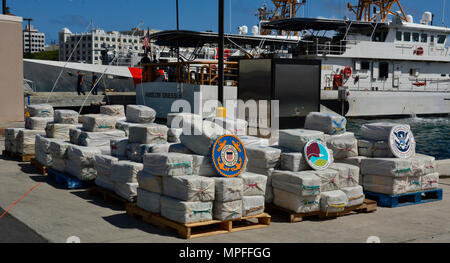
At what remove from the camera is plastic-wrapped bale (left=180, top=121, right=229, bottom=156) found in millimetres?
6809

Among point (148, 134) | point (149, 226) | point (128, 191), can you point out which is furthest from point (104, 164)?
point (149, 226)

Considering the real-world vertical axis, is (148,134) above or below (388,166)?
above

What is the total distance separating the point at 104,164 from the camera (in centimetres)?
831

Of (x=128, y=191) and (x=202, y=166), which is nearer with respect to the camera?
(x=202, y=166)

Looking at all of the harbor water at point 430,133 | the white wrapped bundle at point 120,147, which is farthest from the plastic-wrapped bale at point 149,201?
the harbor water at point 430,133

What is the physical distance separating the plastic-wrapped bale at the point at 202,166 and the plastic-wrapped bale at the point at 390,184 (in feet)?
11.1

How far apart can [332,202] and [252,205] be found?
1.34 m

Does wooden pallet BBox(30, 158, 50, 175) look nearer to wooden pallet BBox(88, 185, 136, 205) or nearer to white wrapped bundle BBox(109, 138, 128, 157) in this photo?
wooden pallet BBox(88, 185, 136, 205)

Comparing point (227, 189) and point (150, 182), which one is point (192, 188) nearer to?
point (227, 189)

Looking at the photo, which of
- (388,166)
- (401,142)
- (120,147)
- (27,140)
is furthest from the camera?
(27,140)

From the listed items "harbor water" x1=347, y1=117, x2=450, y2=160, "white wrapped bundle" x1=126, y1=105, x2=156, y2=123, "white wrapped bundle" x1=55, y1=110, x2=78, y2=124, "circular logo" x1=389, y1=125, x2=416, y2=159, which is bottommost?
"harbor water" x1=347, y1=117, x2=450, y2=160

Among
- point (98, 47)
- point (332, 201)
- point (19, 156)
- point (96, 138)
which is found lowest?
point (19, 156)

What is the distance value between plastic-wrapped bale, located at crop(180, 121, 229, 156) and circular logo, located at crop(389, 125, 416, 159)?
330 centimetres

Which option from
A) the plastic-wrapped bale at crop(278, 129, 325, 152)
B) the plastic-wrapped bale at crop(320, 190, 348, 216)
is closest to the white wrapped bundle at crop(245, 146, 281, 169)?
the plastic-wrapped bale at crop(278, 129, 325, 152)
